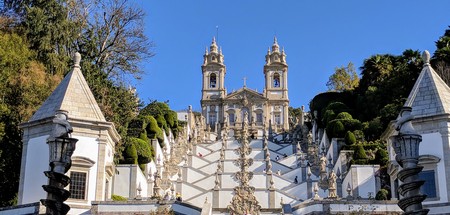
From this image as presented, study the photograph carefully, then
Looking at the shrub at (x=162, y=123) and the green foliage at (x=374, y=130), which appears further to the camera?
the shrub at (x=162, y=123)

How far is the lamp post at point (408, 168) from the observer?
15.6 m

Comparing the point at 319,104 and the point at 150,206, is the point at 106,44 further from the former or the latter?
the point at 319,104

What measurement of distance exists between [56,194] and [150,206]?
11.4 m

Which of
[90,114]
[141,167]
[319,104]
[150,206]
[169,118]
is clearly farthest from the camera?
[319,104]

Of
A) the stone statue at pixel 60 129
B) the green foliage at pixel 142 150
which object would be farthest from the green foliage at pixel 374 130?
the stone statue at pixel 60 129

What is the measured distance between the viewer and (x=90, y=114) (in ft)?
94.1

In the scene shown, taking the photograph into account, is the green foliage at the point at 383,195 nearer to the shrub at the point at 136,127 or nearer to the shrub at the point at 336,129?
the shrub at the point at 336,129

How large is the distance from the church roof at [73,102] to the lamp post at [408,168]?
15249 mm

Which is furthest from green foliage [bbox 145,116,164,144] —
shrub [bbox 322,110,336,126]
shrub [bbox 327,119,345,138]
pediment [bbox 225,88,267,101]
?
pediment [bbox 225,88,267,101]

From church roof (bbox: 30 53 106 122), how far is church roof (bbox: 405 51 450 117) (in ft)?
40.9

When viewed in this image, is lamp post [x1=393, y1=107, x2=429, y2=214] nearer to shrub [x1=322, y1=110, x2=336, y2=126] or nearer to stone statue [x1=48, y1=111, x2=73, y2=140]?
stone statue [x1=48, y1=111, x2=73, y2=140]

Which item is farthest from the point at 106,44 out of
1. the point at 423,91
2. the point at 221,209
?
the point at 423,91

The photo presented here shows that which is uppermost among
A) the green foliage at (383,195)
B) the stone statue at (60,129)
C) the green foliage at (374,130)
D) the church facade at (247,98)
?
the church facade at (247,98)

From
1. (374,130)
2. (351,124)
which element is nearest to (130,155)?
(374,130)
